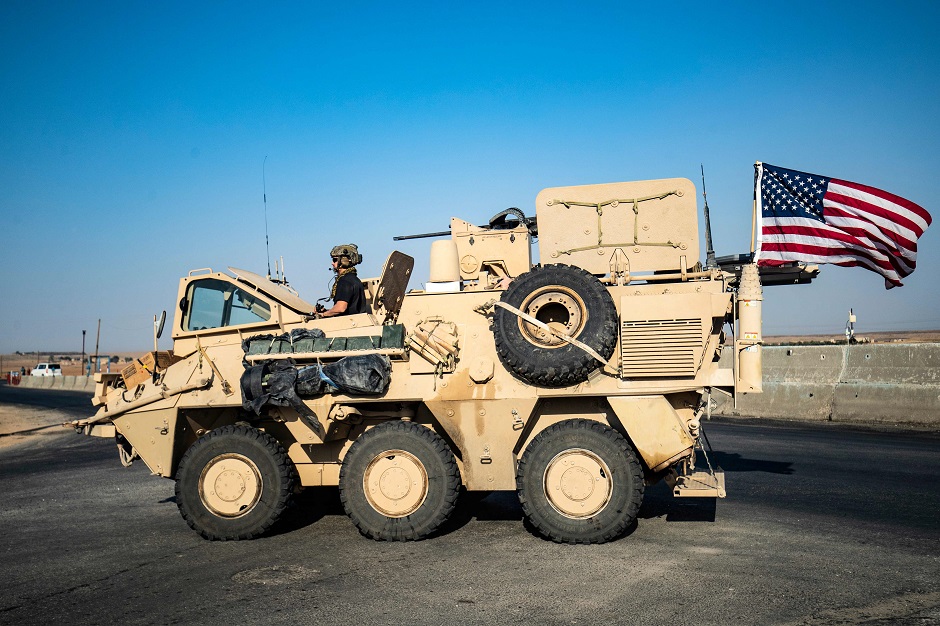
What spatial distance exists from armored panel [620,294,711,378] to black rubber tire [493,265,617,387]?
18cm

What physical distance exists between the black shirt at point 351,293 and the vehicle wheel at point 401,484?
1.63m

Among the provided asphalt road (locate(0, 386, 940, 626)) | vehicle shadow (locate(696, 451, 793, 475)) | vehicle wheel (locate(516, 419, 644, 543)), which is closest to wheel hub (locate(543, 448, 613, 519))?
vehicle wheel (locate(516, 419, 644, 543))

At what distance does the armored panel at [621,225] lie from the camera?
8102 mm

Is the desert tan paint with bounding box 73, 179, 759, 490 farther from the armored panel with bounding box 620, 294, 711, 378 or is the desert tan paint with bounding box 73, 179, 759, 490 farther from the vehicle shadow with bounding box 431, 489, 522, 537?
the vehicle shadow with bounding box 431, 489, 522, 537

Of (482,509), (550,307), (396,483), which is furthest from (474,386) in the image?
(482,509)

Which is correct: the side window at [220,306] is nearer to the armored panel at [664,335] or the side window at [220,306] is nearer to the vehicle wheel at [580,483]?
the vehicle wheel at [580,483]

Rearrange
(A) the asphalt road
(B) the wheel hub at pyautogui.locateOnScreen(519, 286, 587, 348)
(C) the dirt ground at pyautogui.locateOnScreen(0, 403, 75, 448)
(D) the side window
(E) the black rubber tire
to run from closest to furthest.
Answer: (A) the asphalt road
(E) the black rubber tire
(B) the wheel hub at pyautogui.locateOnScreen(519, 286, 587, 348)
(D) the side window
(C) the dirt ground at pyautogui.locateOnScreen(0, 403, 75, 448)

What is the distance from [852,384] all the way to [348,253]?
12.0 meters

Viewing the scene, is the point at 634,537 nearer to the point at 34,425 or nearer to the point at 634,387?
the point at 634,387

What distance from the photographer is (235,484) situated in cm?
781

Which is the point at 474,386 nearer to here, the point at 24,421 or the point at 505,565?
the point at 505,565

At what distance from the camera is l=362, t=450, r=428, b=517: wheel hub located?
750cm

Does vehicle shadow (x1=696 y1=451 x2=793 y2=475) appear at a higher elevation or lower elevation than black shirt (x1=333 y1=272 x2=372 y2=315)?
lower

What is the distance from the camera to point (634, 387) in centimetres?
733
